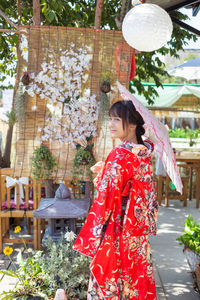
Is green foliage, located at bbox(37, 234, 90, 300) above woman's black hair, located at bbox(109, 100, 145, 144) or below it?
below

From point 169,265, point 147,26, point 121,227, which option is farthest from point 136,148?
point 169,265

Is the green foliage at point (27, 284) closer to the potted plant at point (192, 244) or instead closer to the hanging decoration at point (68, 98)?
the hanging decoration at point (68, 98)

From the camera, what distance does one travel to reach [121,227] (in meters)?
2.12

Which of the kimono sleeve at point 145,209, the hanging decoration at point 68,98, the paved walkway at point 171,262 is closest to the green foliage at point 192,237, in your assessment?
the paved walkway at point 171,262

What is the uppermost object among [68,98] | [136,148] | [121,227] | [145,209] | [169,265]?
[68,98]

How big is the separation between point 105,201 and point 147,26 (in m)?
1.26

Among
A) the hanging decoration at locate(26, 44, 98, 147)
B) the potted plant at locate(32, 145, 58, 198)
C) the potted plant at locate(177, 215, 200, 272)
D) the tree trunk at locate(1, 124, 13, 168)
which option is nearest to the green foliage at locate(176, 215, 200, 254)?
the potted plant at locate(177, 215, 200, 272)

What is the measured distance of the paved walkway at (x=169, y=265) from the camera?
3010 mm

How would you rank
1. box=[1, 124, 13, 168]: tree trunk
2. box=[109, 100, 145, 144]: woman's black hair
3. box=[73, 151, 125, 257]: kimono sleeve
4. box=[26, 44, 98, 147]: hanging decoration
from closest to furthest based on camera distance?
box=[73, 151, 125, 257]: kimono sleeve
box=[109, 100, 145, 144]: woman's black hair
box=[26, 44, 98, 147]: hanging decoration
box=[1, 124, 13, 168]: tree trunk

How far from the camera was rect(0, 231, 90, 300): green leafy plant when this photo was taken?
2.47m

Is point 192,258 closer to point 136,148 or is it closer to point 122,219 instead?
point 122,219

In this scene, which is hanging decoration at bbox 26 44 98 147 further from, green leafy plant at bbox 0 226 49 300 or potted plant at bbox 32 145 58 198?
green leafy plant at bbox 0 226 49 300

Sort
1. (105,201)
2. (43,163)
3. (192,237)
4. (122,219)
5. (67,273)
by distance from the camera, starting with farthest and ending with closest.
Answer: (192,237), (43,163), (67,273), (122,219), (105,201)

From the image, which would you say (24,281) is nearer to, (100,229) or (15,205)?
(100,229)
